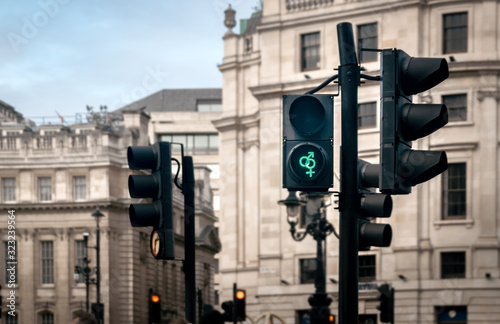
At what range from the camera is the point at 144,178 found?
1028 centimetres

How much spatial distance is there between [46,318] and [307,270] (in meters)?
23.8

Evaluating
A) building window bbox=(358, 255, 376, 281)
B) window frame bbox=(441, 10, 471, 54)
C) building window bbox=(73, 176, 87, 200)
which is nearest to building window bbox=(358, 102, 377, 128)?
window frame bbox=(441, 10, 471, 54)

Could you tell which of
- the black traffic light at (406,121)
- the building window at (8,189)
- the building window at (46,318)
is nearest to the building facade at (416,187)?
the building window at (46,318)

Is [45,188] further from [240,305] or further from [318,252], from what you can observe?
[240,305]

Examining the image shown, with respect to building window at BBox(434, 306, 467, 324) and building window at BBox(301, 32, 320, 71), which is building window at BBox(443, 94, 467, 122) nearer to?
building window at BBox(301, 32, 320, 71)

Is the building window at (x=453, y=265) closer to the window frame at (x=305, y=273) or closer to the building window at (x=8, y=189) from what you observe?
the window frame at (x=305, y=273)

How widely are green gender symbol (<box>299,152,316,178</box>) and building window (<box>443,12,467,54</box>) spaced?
42329 mm

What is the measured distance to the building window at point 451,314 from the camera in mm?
48469

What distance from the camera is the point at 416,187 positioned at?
49.6 meters

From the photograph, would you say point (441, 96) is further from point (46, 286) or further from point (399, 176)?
point (399, 176)

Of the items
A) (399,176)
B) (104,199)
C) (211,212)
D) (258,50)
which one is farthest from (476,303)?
(211,212)

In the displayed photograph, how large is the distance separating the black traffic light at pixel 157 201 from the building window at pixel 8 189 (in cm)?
6279

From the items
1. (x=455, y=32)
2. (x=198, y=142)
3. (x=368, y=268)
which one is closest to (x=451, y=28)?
(x=455, y=32)

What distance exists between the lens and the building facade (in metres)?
→ 48.5
